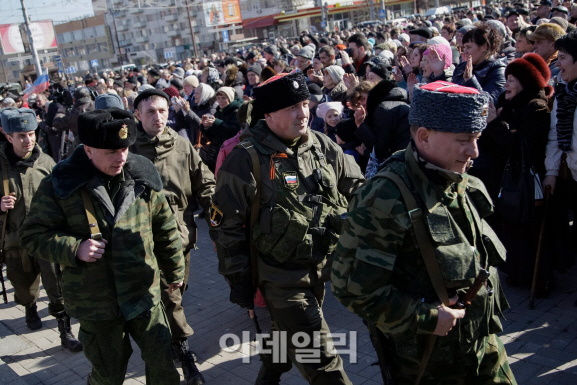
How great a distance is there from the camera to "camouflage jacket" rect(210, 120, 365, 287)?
3373 mm

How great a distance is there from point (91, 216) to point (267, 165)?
1112mm

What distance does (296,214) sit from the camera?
3.40 m

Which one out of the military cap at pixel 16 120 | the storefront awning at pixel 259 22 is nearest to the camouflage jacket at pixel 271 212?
the military cap at pixel 16 120

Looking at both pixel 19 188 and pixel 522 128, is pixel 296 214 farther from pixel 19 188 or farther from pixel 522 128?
pixel 19 188

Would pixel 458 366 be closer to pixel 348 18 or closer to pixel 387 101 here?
pixel 387 101

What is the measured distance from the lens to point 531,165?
15.9ft

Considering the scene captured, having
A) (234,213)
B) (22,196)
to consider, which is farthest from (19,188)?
(234,213)

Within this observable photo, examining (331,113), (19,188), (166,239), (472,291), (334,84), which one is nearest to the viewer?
(472,291)

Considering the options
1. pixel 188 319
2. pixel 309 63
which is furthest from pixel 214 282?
pixel 309 63

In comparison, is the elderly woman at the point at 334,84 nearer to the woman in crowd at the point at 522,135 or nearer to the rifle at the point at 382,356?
the woman in crowd at the point at 522,135

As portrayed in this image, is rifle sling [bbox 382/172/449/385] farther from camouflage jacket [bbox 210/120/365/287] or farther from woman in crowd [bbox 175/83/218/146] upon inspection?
woman in crowd [bbox 175/83/218/146]

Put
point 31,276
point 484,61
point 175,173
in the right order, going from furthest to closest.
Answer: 1. point 484,61
2. point 31,276
3. point 175,173

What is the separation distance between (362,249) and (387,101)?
3145 millimetres

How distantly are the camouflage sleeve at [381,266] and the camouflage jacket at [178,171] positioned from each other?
2365mm
